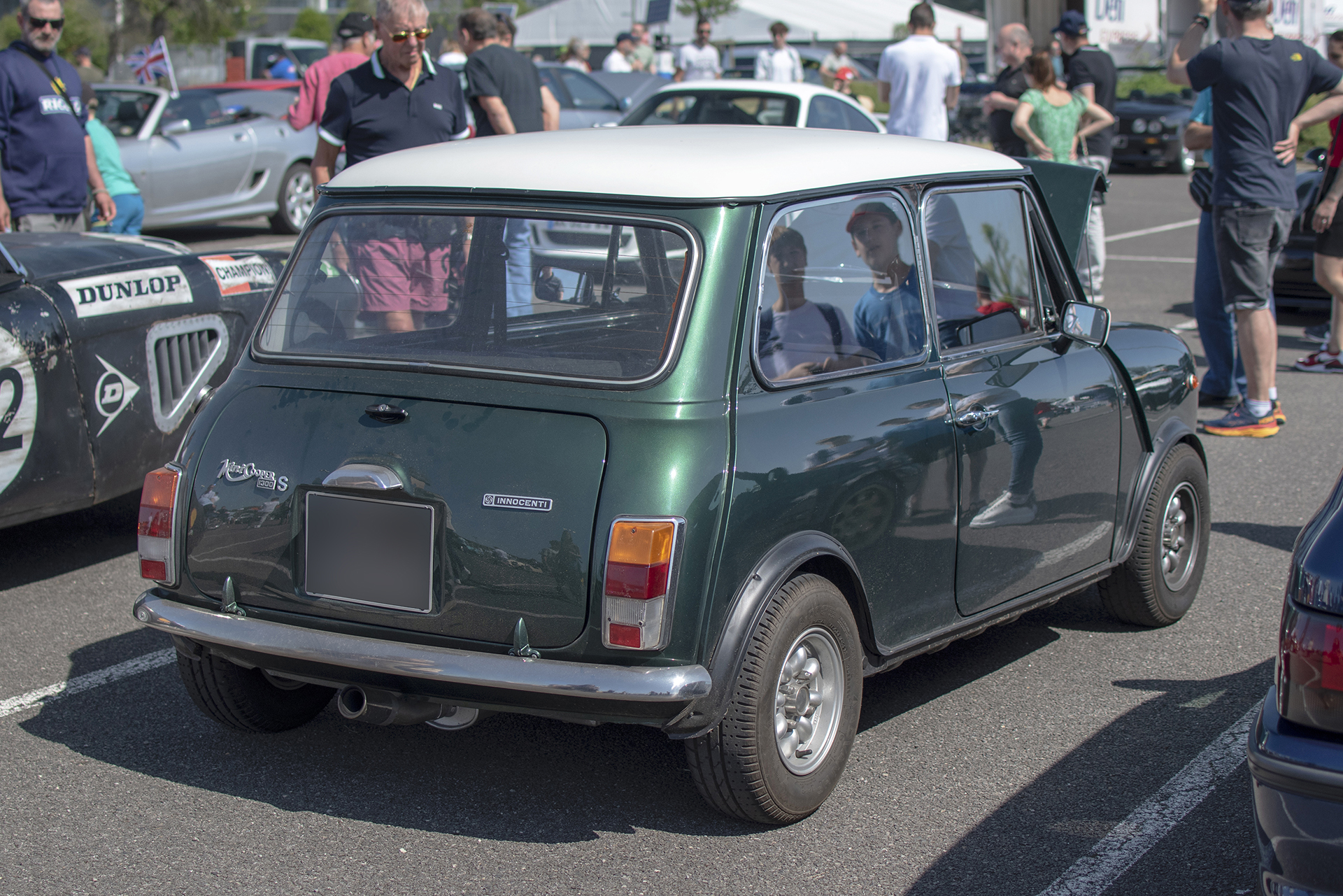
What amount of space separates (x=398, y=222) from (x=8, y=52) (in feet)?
15.5

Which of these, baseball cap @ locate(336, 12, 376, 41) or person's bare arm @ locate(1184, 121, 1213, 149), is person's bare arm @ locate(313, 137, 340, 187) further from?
person's bare arm @ locate(1184, 121, 1213, 149)

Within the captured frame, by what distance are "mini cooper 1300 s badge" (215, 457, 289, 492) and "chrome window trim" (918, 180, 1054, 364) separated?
1.77m

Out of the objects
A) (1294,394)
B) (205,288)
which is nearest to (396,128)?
(205,288)

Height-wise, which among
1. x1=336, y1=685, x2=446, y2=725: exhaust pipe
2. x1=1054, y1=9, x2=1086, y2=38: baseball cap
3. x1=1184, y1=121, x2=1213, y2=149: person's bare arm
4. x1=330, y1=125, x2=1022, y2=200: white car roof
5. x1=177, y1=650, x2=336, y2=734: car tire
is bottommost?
x1=177, y1=650, x2=336, y2=734: car tire

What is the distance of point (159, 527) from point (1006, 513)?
229 centimetres

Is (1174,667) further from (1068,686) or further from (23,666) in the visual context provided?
(23,666)

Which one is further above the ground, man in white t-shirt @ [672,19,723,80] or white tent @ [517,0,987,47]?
white tent @ [517,0,987,47]

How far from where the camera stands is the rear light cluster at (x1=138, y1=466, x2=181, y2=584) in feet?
11.6

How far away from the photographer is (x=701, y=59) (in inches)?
747

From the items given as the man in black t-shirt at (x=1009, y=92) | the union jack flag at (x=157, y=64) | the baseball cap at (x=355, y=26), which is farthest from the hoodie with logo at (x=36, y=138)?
the union jack flag at (x=157, y=64)

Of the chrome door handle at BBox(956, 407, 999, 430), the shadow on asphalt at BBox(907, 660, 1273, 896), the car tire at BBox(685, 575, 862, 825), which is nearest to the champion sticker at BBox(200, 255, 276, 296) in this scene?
the chrome door handle at BBox(956, 407, 999, 430)

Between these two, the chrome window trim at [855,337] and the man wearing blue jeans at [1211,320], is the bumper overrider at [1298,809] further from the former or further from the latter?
the man wearing blue jeans at [1211,320]

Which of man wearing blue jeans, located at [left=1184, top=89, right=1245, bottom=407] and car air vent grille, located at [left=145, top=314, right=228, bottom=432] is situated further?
man wearing blue jeans, located at [left=1184, top=89, right=1245, bottom=407]

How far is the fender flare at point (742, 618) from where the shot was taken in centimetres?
313
